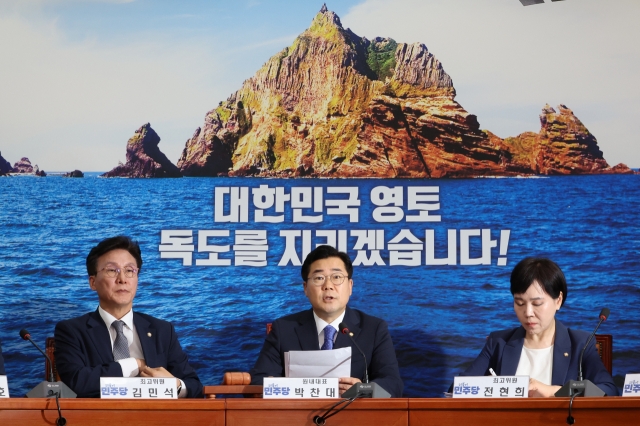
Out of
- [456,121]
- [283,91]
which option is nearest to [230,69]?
→ [283,91]

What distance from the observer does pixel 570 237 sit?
4086 mm

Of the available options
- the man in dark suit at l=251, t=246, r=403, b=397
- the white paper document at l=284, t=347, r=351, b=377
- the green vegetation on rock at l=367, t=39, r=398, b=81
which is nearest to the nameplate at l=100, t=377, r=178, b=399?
the white paper document at l=284, t=347, r=351, b=377

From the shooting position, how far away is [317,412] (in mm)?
2385

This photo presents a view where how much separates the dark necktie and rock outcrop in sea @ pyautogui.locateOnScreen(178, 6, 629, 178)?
50.7 inches

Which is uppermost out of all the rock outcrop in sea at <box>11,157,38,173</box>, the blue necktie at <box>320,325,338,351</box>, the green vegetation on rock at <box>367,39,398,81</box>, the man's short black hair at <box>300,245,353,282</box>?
the green vegetation on rock at <box>367,39,398,81</box>

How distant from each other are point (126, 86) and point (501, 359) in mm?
2470

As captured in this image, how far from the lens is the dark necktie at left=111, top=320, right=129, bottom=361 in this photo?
310 cm

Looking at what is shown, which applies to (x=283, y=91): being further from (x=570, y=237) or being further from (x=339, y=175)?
(x=570, y=237)

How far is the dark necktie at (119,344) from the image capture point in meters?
3.10

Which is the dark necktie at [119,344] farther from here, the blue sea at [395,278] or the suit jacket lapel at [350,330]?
the blue sea at [395,278]

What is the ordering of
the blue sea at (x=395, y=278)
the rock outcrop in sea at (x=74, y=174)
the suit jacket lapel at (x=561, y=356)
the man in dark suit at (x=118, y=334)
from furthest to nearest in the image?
the rock outcrop in sea at (x=74, y=174), the blue sea at (x=395, y=278), the man in dark suit at (x=118, y=334), the suit jacket lapel at (x=561, y=356)

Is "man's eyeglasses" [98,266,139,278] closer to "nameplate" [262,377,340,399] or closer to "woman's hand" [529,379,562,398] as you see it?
"nameplate" [262,377,340,399]

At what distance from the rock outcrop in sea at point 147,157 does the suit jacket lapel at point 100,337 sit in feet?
4.25

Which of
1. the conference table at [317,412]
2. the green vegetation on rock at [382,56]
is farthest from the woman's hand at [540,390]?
the green vegetation on rock at [382,56]
